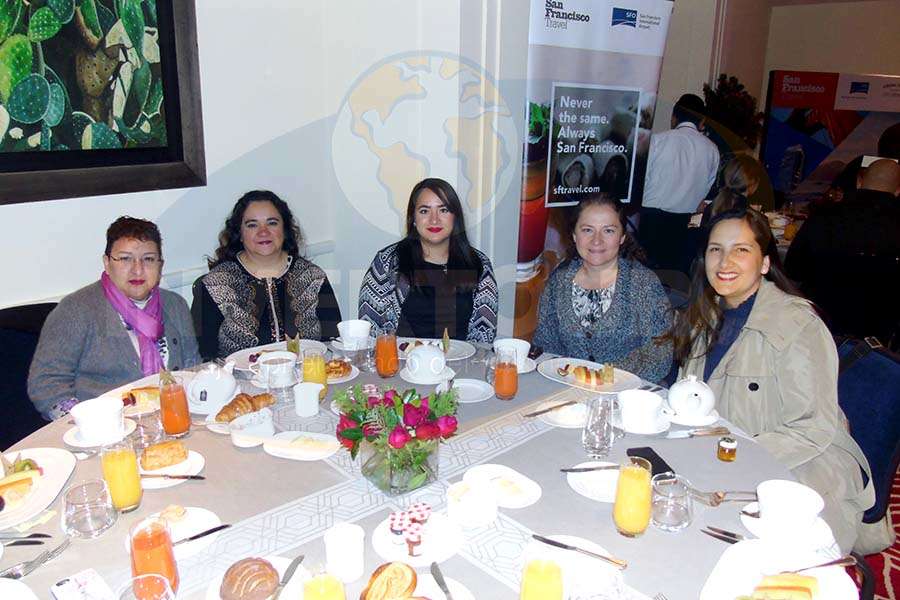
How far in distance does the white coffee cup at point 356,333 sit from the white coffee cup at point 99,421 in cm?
72

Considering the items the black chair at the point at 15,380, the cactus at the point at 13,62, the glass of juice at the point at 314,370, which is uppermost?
the cactus at the point at 13,62

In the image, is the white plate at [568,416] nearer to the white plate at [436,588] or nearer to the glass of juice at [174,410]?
the white plate at [436,588]

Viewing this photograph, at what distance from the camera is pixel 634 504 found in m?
1.20

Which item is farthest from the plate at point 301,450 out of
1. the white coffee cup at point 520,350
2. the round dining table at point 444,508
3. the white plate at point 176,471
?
the white coffee cup at point 520,350

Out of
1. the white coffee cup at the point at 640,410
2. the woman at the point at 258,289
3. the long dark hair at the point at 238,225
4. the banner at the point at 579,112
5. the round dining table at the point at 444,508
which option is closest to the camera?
the round dining table at the point at 444,508

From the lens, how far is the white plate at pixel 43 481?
49.1 inches

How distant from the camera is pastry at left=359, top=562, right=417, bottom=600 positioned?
102cm

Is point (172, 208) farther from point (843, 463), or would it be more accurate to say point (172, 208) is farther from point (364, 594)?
point (843, 463)

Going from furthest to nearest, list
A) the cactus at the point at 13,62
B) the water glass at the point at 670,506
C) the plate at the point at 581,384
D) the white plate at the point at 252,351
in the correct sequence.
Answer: the cactus at the point at 13,62
the white plate at the point at 252,351
the plate at the point at 581,384
the water glass at the point at 670,506

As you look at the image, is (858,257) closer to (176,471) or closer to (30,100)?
(176,471)

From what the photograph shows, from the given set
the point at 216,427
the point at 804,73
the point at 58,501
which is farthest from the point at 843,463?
the point at 804,73

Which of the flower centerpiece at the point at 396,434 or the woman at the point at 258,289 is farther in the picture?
the woman at the point at 258,289

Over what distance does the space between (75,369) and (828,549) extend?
2.06 metres

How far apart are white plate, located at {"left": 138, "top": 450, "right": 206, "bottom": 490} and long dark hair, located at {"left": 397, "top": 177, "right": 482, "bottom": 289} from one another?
53.3 inches
